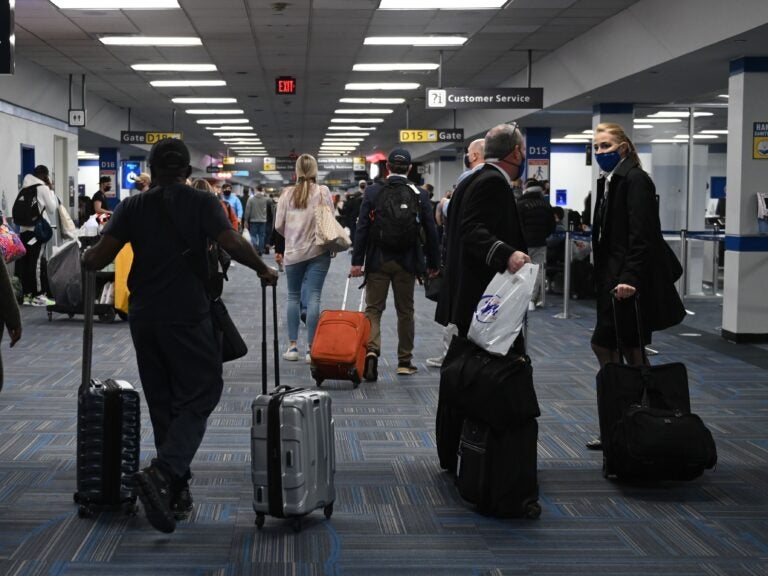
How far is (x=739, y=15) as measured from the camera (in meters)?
8.60

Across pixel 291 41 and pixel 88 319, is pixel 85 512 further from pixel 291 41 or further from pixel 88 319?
pixel 291 41

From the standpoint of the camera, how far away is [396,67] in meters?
16.0

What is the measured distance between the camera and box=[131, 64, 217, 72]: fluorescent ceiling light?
1563 centimetres

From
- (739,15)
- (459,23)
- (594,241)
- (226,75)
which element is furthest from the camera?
(226,75)

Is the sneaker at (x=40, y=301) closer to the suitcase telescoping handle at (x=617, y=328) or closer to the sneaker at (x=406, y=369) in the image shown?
the sneaker at (x=406, y=369)

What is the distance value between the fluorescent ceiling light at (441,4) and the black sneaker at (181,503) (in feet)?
25.8

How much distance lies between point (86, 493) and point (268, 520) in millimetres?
702

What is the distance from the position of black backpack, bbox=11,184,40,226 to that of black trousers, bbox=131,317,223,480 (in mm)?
9038

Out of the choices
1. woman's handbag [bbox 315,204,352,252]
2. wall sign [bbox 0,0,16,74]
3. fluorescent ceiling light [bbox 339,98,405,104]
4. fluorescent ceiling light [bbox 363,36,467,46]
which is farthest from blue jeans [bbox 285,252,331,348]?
fluorescent ceiling light [bbox 339,98,405,104]

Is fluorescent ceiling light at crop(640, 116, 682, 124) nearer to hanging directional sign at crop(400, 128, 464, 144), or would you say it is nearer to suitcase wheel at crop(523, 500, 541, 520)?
hanging directional sign at crop(400, 128, 464, 144)

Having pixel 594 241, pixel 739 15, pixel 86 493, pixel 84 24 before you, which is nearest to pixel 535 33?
pixel 739 15

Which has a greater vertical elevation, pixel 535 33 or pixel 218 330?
pixel 535 33

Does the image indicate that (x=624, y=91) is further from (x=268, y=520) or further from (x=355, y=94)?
(x=268, y=520)

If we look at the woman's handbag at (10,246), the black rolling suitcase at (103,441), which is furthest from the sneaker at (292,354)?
the black rolling suitcase at (103,441)
